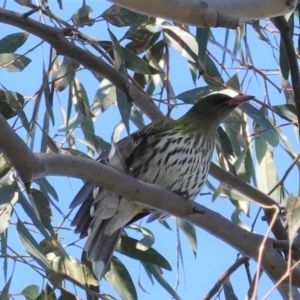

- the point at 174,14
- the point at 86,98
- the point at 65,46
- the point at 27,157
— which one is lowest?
the point at 27,157

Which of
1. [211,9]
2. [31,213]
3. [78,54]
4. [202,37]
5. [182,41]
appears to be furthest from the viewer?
[182,41]

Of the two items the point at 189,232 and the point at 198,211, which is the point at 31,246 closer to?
the point at 198,211

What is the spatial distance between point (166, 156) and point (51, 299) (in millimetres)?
491

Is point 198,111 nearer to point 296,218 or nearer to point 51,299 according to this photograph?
point 51,299

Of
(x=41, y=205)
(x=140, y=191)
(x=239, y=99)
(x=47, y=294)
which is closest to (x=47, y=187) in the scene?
(x=41, y=205)

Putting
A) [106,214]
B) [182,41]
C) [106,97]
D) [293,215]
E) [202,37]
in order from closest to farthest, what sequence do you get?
[293,215] → [202,37] → [106,214] → [182,41] → [106,97]

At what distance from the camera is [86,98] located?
2.82 metres

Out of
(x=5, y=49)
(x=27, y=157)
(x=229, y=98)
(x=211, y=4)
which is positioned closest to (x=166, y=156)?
(x=229, y=98)

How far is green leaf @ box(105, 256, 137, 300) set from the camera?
93.7 inches

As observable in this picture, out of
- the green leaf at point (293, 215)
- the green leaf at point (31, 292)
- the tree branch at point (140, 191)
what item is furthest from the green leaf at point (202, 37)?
the green leaf at point (31, 292)

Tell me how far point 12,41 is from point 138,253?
0.67 meters

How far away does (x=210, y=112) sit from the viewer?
105 inches

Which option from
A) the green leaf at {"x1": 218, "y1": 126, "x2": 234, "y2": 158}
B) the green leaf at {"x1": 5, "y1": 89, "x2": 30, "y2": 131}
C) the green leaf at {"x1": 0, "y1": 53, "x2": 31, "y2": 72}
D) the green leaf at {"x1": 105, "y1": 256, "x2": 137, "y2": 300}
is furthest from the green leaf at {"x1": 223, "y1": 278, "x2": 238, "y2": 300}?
the green leaf at {"x1": 0, "y1": 53, "x2": 31, "y2": 72}

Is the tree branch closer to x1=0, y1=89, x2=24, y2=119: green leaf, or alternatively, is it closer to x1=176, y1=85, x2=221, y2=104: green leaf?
x1=176, y1=85, x2=221, y2=104: green leaf
